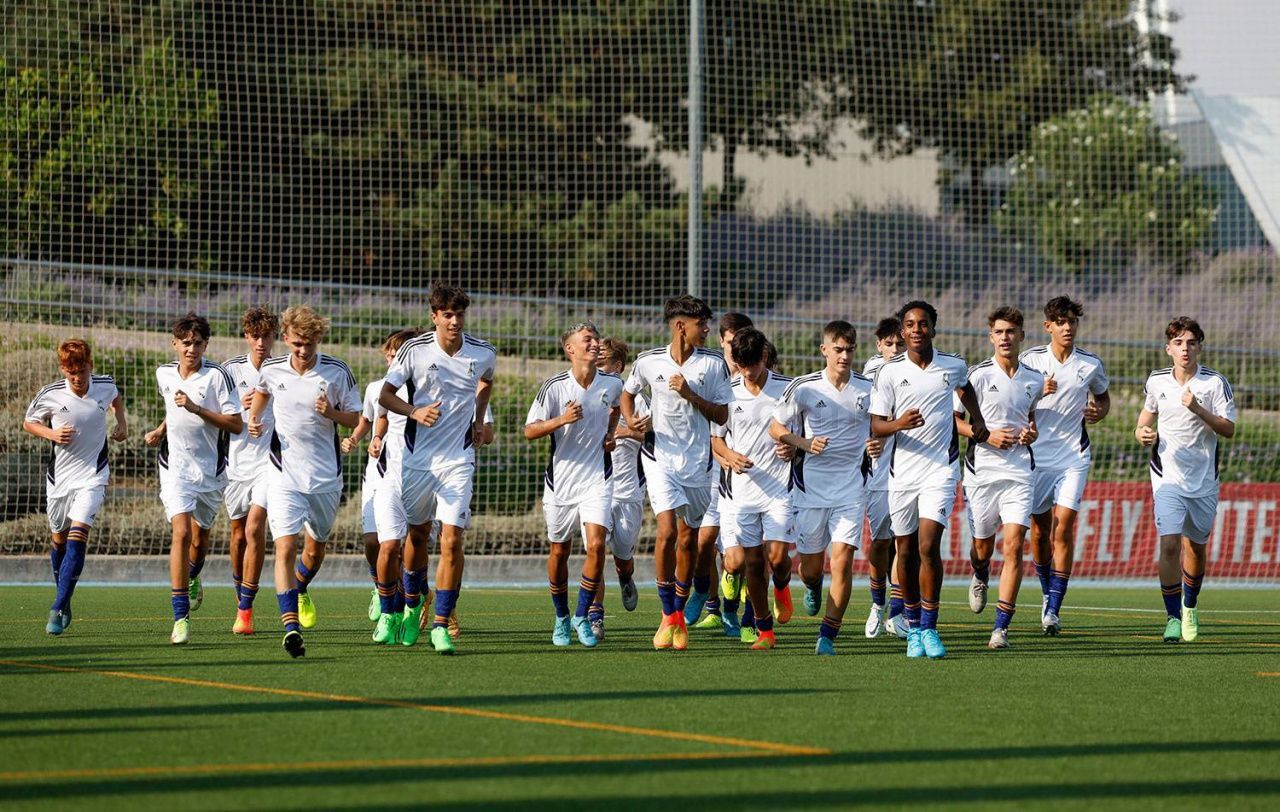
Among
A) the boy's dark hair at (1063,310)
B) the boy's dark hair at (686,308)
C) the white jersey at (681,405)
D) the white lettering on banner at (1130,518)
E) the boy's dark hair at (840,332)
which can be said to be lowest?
the white lettering on banner at (1130,518)

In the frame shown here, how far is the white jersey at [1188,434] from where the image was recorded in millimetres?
13055

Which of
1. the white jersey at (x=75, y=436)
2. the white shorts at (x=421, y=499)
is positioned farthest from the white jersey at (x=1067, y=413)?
the white jersey at (x=75, y=436)

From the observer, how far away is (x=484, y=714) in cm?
790

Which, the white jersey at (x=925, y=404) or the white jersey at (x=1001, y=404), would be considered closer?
the white jersey at (x=925, y=404)

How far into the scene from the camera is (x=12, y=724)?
7.45m

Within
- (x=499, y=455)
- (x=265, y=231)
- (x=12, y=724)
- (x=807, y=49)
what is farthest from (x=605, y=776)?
(x=807, y=49)

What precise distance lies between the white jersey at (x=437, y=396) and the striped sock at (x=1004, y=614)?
380 cm

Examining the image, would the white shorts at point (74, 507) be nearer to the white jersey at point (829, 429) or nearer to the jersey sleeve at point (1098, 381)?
the white jersey at point (829, 429)

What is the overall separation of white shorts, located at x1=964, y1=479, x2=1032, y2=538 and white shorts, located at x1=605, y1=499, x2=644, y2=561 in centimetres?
252

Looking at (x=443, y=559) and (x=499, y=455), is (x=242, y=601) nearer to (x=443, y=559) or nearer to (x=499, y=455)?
(x=443, y=559)

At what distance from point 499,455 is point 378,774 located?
16565mm

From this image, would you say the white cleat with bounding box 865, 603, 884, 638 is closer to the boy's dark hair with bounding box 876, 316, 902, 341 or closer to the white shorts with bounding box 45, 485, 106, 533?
the boy's dark hair with bounding box 876, 316, 902, 341

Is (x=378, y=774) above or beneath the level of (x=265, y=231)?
beneath

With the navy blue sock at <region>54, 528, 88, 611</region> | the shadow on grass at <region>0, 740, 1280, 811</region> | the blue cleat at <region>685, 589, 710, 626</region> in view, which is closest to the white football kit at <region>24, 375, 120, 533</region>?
the navy blue sock at <region>54, 528, 88, 611</region>
